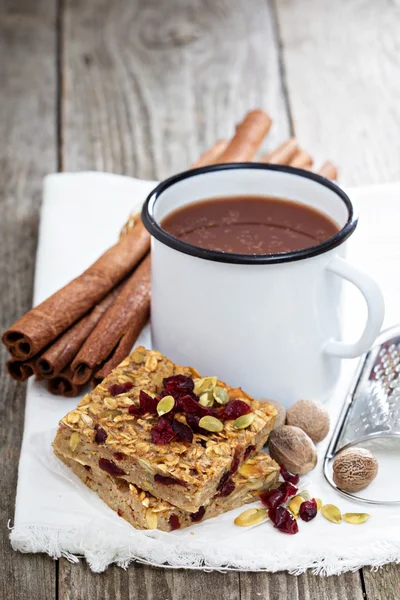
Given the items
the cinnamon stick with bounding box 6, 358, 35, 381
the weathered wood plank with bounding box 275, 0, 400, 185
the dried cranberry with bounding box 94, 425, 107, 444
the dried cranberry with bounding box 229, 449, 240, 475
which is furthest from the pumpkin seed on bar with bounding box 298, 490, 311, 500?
the weathered wood plank with bounding box 275, 0, 400, 185

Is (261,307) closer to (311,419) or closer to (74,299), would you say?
(311,419)

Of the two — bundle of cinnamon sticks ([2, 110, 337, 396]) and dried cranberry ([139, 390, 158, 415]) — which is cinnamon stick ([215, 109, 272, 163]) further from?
dried cranberry ([139, 390, 158, 415])

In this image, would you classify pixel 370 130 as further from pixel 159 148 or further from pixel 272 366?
pixel 272 366

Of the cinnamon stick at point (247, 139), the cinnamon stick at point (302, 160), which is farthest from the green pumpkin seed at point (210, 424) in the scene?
the cinnamon stick at point (302, 160)

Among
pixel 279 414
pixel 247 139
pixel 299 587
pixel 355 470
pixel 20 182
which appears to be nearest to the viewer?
pixel 299 587

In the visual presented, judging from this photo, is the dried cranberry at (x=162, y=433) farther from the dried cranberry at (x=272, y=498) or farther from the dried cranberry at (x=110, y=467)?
the dried cranberry at (x=272, y=498)

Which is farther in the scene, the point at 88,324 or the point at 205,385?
the point at 88,324

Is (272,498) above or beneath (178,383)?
beneath

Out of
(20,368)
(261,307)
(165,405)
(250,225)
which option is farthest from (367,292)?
(20,368)
